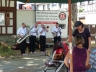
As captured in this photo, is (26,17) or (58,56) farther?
(26,17)

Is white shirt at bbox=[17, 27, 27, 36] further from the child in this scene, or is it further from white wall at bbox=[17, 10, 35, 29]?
the child

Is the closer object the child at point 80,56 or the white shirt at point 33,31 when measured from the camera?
the child at point 80,56

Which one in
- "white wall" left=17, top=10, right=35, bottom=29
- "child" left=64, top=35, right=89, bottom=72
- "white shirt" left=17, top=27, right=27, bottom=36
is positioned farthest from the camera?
"white wall" left=17, top=10, right=35, bottom=29

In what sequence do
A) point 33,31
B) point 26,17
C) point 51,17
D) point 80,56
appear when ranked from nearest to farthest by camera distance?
point 80,56
point 33,31
point 51,17
point 26,17

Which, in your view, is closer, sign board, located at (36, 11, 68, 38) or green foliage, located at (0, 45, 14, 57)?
green foliage, located at (0, 45, 14, 57)

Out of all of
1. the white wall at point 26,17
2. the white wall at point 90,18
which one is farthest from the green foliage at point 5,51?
the white wall at point 90,18

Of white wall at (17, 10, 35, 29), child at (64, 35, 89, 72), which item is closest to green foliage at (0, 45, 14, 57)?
white wall at (17, 10, 35, 29)

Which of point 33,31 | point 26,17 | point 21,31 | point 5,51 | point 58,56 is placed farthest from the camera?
point 26,17

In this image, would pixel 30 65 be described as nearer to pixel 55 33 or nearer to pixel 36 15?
pixel 55 33

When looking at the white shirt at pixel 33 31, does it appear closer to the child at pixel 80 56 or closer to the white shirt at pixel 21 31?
the white shirt at pixel 21 31

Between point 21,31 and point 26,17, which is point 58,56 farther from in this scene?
point 26,17

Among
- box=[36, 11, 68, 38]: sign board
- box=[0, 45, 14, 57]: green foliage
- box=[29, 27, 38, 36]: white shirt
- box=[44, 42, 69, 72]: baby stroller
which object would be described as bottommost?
box=[0, 45, 14, 57]: green foliage

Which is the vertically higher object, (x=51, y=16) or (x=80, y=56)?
(x=51, y=16)

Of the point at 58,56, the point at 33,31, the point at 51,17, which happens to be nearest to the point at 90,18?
the point at 51,17
